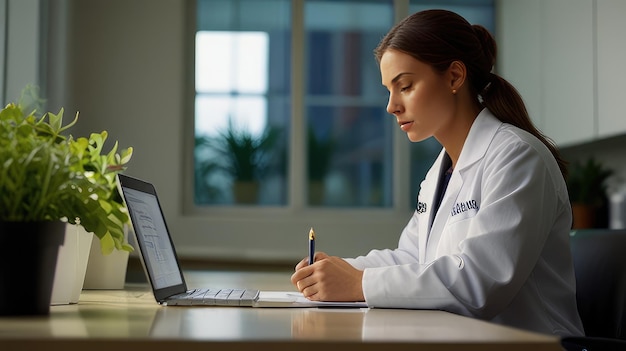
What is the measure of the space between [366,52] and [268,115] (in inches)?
26.4

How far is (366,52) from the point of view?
4773mm

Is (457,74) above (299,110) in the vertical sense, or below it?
below

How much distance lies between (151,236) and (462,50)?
81 centimetres

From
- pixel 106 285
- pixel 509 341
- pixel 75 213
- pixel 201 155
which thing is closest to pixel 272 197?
pixel 201 155

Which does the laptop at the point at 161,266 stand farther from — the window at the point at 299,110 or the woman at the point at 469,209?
the window at the point at 299,110

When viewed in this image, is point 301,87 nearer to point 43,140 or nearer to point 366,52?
point 366,52

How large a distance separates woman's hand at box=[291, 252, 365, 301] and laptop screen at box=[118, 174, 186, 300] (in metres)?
0.23

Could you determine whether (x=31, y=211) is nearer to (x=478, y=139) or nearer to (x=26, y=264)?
(x=26, y=264)

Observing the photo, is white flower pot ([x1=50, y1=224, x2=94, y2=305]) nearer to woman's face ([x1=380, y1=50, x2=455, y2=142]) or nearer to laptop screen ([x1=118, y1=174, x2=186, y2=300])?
laptop screen ([x1=118, y1=174, x2=186, y2=300])

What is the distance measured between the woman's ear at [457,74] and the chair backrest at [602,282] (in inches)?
17.0

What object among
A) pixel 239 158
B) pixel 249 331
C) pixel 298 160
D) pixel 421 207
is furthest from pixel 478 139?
pixel 239 158

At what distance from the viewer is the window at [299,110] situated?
4.67 metres

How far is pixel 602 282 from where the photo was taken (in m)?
1.70

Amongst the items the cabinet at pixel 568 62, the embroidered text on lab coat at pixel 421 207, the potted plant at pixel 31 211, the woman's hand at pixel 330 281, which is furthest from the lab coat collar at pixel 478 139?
the cabinet at pixel 568 62
